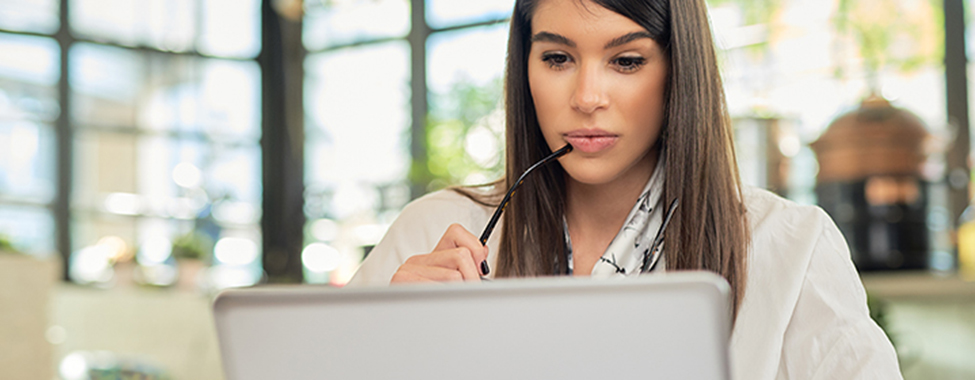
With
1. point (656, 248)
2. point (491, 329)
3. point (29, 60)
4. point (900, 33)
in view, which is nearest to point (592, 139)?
point (656, 248)

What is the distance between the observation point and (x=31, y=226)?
5.38 m

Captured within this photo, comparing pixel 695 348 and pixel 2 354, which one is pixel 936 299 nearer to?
pixel 695 348

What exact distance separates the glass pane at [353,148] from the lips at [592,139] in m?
5.14

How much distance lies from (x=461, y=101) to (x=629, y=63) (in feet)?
16.1

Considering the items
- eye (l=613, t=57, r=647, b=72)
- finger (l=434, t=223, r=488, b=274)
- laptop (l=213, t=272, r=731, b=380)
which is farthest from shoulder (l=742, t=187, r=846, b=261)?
laptop (l=213, t=272, r=731, b=380)

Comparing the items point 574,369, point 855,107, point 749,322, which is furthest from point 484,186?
point 855,107

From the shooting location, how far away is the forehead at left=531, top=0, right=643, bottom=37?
0.85m

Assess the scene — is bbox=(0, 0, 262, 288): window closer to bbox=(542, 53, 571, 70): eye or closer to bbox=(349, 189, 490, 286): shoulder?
bbox=(349, 189, 490, 286): shoulder

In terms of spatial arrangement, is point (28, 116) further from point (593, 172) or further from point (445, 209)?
point (593, 172)

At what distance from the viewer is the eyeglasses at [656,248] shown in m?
0.89

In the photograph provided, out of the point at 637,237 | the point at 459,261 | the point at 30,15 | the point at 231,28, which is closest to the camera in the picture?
the point at 459,261

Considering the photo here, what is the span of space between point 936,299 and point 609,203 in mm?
1920

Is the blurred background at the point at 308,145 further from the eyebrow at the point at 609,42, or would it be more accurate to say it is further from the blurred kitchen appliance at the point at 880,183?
the eyebrow at the point at 609,42

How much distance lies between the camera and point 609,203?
40.4 inches
